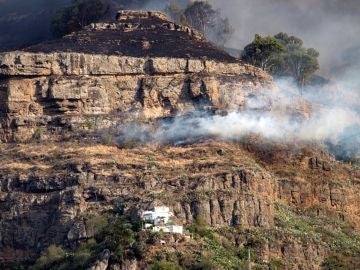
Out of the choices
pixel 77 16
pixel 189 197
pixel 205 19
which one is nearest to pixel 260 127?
pixel 189 197

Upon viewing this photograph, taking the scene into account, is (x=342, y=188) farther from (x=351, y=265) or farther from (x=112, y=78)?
(x=112, y=78)

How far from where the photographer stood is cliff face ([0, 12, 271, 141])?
9569 centimetres

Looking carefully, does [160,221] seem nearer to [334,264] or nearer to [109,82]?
[334,264]

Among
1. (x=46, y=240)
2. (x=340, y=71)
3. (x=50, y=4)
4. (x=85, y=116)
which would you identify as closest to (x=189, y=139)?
(x=85, y=116)

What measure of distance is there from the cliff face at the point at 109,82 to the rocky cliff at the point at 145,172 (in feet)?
0.30

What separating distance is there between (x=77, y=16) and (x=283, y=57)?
17300 millimetres

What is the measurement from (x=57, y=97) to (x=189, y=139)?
31.5 ft

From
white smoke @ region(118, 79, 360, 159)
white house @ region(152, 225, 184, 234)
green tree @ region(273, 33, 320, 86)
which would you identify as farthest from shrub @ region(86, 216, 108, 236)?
green tree @ region(273, 33, 320, 86)

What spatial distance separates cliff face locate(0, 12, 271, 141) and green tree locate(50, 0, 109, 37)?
1421cm

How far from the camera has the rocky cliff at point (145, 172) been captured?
82.3 meters

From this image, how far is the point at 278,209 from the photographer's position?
291ft

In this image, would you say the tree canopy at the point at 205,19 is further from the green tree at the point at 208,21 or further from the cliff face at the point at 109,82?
the cliff face at the point at 109,82

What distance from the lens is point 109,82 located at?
9794 cm

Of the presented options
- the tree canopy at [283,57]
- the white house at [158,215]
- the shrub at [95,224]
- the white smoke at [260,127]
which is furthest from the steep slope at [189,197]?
the tree canopy at [283,57]
